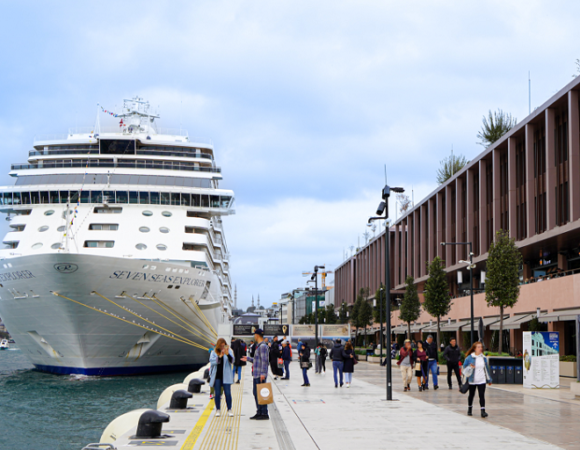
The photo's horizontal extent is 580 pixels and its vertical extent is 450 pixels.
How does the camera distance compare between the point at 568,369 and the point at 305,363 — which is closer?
the point at 305,363

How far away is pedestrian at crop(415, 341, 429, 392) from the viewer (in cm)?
1939

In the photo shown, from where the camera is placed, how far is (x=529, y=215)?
3725cm

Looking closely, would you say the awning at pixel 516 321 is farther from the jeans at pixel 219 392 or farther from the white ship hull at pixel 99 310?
the jeans at pixel 219 392

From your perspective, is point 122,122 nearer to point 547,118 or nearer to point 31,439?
point 547,118

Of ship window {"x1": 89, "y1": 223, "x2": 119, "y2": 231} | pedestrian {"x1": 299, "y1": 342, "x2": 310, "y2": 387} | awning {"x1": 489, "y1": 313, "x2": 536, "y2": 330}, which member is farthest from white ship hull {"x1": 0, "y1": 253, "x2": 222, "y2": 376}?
awning {"x1": 489, "y1": 313, "x2": 536, "y2": 330}

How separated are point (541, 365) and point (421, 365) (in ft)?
13.0

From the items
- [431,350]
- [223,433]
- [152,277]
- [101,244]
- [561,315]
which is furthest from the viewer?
[101,244]

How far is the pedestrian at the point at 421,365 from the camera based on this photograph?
19391 mm

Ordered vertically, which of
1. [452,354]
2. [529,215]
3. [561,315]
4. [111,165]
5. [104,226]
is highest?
[111,165]

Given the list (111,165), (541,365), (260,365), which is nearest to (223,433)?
(260,365)

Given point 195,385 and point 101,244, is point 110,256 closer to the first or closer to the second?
point 101,244

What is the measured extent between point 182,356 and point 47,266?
10.9 metres

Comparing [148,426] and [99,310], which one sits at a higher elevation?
[99,310]

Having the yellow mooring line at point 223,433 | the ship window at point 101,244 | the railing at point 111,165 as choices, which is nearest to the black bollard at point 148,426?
the yellow mooring line at point 223,433
